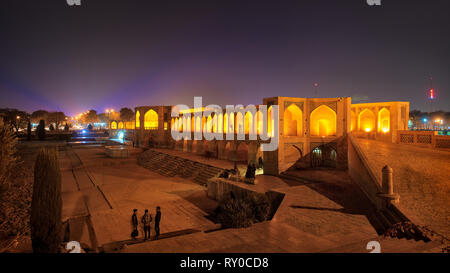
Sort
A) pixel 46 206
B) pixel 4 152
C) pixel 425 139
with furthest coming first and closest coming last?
1. pixel 425 139
2. pixel 4 152
3. pixel 46 206

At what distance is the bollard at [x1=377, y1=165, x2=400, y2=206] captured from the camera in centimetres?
776

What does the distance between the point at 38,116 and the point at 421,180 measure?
88.6 metres

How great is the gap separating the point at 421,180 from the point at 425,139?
248 inches

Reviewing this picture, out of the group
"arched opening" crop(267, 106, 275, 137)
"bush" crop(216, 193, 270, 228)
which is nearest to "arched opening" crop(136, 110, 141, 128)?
"arched opening" crop(267, 106, 275, 137)

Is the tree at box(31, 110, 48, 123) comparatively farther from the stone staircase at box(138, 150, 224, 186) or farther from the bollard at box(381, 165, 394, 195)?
the bollard at box(381, 165, 394, 195)

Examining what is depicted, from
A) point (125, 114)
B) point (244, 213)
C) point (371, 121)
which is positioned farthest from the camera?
point (125, 114)

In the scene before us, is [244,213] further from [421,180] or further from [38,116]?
[38,116]

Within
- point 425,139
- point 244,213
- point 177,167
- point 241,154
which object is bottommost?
point 177,167

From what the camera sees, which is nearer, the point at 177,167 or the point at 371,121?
the point at 177,167

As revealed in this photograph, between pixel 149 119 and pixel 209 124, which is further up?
pixel 149 119

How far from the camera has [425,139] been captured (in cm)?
1406

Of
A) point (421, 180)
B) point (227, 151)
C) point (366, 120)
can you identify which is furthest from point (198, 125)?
point (421, 180)

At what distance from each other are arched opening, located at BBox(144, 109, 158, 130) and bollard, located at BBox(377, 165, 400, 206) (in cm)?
3037
